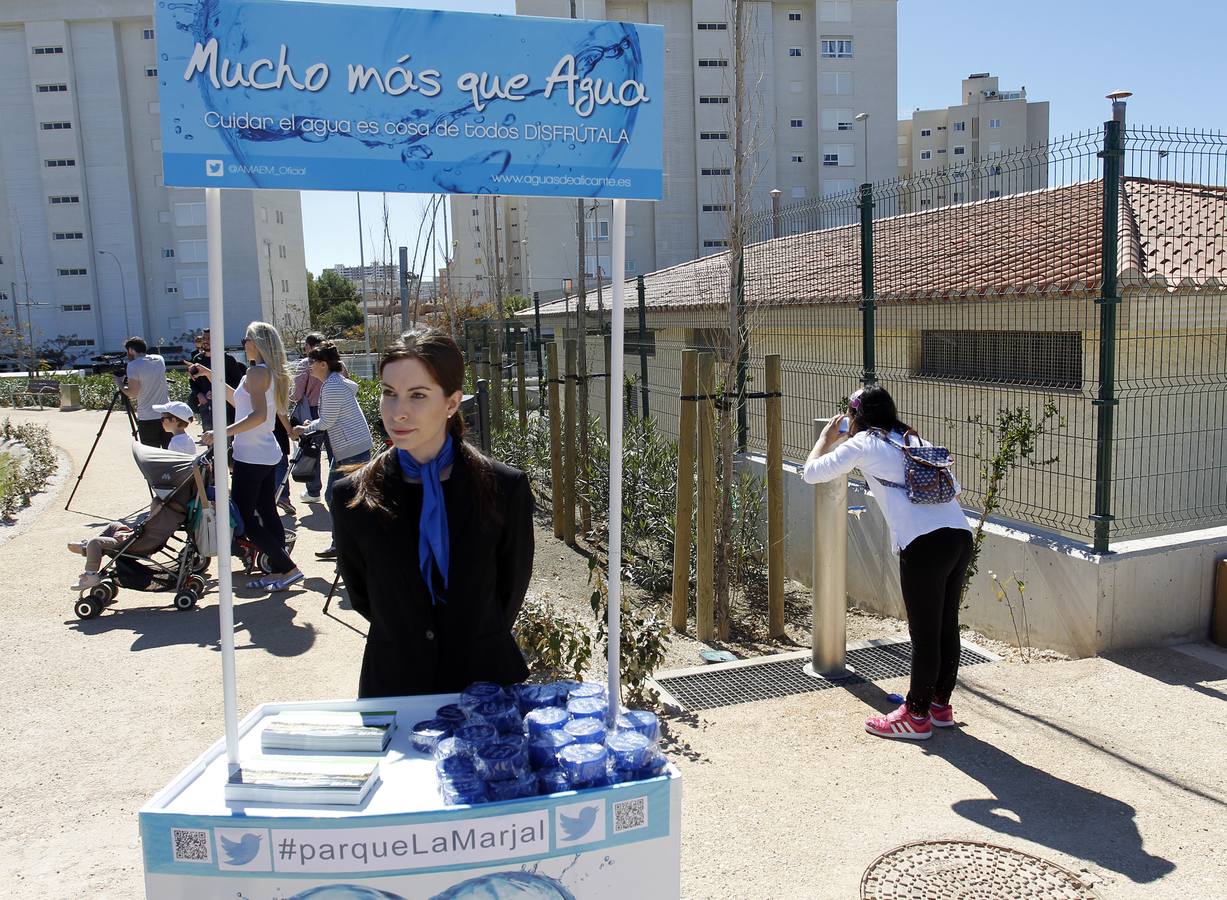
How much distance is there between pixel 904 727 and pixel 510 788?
2.96 m

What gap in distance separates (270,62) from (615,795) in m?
1.96

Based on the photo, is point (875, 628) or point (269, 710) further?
point (875, 628)

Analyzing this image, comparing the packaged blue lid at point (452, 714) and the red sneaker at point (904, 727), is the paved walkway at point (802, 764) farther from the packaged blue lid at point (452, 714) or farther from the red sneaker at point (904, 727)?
the packaged blue lid at point (452, 714)

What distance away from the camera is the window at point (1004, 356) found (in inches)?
337

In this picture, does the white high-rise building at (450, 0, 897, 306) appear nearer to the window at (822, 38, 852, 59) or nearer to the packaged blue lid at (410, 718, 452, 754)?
the window at (822, 38, 852, 59)

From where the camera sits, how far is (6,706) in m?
5.23

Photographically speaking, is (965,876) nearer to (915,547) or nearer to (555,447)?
(915,547)

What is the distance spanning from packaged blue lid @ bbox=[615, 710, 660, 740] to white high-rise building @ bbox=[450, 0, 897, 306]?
164 feet

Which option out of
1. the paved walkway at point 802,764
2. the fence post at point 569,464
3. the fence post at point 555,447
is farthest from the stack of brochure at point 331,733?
the fence post at point 555,447

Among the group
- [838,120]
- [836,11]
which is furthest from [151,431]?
[836,11]

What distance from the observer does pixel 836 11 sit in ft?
185

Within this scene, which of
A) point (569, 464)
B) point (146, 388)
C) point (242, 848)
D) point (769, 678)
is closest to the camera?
point (242, 848)

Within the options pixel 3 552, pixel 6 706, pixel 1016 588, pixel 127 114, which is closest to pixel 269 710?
pixel 6 706

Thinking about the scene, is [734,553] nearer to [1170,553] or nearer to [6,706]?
[1170,553]
